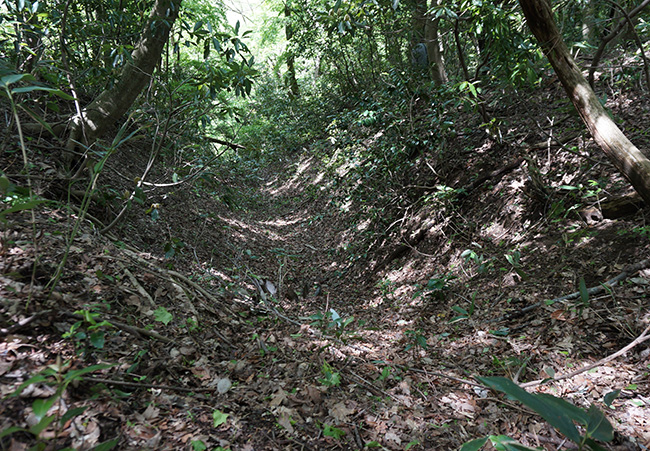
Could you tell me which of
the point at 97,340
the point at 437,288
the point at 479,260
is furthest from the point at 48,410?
the point at 479,260

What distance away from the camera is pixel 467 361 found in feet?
9.10

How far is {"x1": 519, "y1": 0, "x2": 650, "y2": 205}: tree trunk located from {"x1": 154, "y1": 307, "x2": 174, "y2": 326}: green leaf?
3915mm

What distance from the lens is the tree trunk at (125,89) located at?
3.82m

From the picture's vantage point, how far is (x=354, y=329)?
144 inches

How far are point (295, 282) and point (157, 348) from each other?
341cm

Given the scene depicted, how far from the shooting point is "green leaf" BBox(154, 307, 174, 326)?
237 centimetres

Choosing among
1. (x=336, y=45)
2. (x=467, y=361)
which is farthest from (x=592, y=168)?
(x=336, y=45)

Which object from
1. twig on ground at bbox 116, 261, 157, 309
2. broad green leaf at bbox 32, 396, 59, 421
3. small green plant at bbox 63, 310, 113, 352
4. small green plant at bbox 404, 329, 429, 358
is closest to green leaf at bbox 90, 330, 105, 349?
small green plant at bbox 63, 310, 113, 352

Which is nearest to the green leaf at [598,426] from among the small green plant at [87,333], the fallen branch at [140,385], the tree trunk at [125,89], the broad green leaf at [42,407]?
the broad green leaf at [42,407]

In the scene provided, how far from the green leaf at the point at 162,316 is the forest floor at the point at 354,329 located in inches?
0.6

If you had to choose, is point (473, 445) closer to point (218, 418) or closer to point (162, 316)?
point (218, 418)

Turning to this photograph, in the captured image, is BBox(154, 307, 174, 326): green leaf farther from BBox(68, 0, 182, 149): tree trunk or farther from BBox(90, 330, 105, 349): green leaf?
BBox(68, 0, 182, 149): tree trunk

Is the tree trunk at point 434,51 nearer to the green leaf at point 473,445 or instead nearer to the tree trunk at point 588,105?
the tree trunk at point 588,105

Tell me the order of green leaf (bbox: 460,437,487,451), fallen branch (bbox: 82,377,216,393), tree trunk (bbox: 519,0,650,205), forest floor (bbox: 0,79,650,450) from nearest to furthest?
green leaf (bbox: 460,437,487,451), fallen branch (bbox: 82,377,216,393), forest floor (bbox: 0,79,650,450), tree trunk (bbox: 519,0,650,205)
